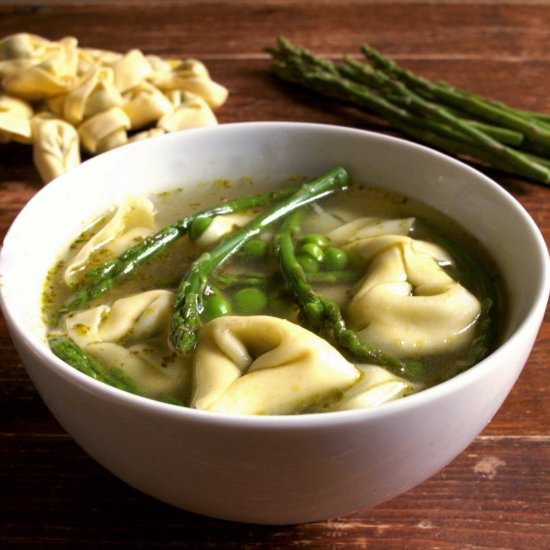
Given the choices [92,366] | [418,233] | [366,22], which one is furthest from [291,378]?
[366,22]

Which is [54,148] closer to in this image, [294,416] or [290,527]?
[290,527]

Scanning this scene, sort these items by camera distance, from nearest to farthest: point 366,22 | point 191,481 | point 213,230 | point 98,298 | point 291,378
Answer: point 191,481 → point 291,378 → point 98,298 → point 213,230 → point 366,22

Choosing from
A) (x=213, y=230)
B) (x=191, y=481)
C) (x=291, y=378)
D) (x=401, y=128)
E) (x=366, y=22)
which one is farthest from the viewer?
(x=366, y=22)

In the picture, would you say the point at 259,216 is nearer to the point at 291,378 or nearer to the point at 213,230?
the point at 213,230

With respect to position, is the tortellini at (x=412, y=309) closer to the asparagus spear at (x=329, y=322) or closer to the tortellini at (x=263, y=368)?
the asparagus spear at (x=329, y=322)

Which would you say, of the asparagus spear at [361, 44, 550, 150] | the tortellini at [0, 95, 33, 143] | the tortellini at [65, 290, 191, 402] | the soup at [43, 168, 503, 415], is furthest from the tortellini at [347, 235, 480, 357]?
the tortellini at [0, 95, 33, 143]

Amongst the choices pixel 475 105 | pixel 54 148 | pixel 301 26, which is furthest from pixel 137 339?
pixel 301 26

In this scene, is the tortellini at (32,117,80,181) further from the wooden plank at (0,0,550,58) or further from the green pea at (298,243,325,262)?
the green pea at (298,243,325,262)
